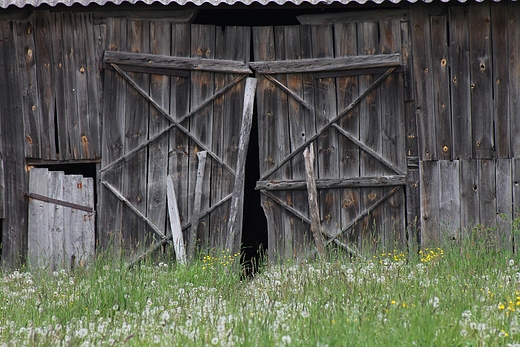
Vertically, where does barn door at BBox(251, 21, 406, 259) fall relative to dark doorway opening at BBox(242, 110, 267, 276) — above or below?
above

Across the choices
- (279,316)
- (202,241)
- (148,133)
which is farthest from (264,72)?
(279,316)

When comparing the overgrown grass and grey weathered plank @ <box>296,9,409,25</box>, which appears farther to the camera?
grey weathered plank @ <box>296,9,409,25</box>

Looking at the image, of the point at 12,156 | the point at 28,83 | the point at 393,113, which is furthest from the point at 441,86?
the point at 12,156

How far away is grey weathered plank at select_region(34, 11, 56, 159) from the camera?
31.0ft

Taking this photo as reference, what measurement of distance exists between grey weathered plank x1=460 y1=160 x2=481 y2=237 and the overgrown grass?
1.61 metres

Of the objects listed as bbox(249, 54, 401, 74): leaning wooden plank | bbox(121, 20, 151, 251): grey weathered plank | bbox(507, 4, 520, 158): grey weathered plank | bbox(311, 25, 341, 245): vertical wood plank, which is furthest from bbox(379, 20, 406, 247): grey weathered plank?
Result: bbox(121, 20, 151, 251): grey weathered plank

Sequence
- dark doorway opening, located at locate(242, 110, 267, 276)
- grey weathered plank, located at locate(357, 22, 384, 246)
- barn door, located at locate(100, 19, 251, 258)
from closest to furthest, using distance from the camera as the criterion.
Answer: grey weathered plank, located at locate(357, 22, 384, 246)
barn door, located at locate(100, 19, 251, 258)
dark doorway opening, located at locate(242, 110, 267, 276)

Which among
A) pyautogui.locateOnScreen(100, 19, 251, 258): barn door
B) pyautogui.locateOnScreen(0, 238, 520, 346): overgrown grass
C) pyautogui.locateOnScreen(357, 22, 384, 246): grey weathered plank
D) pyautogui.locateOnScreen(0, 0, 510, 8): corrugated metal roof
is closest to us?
pyautogui.locateOnScreen(0, 238, 520, 346): overgrown grass

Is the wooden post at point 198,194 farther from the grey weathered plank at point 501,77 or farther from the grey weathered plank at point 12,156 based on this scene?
the grey weathered plank at point 501,77

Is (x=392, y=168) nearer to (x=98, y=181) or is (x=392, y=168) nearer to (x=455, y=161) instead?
(x=455, y=161)

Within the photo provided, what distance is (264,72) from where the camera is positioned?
942cm

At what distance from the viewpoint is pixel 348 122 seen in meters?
9.35

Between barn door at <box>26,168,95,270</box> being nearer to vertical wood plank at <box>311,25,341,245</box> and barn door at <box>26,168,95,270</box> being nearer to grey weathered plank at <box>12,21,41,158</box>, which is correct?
grey weathered plank at <box>12,21,41,158</box>

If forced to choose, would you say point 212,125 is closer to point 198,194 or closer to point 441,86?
point 198,194
